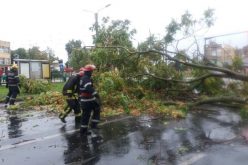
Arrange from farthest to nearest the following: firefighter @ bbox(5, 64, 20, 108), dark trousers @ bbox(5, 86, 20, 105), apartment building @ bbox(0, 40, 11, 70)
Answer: apartment building @ bbox(0, 40, 11, 70), dark trousers @ bbox(5, 86, 20, 105), firefighter @ bbox(5, 64, 20, 108)

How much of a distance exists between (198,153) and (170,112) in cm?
408

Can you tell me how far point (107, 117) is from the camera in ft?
33.3

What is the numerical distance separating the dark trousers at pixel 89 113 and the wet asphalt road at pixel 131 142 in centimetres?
25

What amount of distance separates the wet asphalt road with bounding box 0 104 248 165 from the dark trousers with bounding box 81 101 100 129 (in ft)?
0.81

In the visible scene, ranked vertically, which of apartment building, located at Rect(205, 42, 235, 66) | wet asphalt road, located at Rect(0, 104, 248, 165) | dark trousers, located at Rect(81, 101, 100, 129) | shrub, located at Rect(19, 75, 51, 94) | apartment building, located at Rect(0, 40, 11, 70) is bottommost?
wet asphalt road, located at Rect(0, 104, 248, 165)

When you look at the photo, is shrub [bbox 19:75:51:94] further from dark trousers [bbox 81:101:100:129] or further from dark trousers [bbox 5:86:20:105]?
dark trousers [bbox 81:101:100:129]

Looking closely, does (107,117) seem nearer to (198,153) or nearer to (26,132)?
(26,132)

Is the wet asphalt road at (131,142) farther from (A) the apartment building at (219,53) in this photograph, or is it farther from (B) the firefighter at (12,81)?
(B) the firefighter at (12,81)

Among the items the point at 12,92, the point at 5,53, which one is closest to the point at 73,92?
the point at 12,92

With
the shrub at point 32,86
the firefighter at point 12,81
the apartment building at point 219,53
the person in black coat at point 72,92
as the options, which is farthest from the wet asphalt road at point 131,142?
the shrub at point 32,86

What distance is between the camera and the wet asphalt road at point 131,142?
19.4 ft

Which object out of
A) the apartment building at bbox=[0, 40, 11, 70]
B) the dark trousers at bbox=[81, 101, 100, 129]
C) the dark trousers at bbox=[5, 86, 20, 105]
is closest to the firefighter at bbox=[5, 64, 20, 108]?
the dark trousers at bbox=[5, 86, 20, 105]

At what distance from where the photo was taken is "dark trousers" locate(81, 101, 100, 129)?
792 centimetres

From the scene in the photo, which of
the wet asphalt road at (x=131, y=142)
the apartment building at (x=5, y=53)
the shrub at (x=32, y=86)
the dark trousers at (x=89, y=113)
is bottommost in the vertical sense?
the wet asphalt road at (x=131, y=142)
